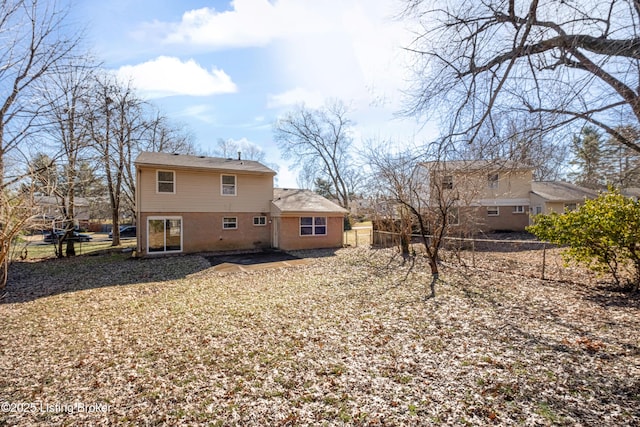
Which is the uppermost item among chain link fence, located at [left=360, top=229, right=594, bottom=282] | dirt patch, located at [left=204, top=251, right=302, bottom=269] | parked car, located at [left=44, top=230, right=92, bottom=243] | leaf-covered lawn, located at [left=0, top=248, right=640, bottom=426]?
parked car, located at [left=44, top=230, right=92, bottom=243]

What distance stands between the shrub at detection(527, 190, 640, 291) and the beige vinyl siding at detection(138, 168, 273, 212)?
13739 millimetres

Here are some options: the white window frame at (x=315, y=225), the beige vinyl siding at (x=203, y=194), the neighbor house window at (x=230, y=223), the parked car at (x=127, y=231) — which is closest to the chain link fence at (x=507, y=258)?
the white window frame at (x=315, y=225)

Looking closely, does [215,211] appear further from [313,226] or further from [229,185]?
[313,226]

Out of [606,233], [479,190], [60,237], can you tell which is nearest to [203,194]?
[60,237]

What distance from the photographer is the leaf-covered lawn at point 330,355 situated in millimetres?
3264

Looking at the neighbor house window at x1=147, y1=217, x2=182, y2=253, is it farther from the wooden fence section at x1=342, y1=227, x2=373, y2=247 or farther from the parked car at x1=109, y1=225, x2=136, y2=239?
the parked car at x1=109, y1=225, x2=136, y2=239

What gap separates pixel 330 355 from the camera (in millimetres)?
4559

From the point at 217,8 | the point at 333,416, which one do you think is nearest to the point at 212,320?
the point at 333,416

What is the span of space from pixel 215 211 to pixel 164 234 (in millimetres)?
2734

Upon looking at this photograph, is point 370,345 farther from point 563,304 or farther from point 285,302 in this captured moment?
point 563,304

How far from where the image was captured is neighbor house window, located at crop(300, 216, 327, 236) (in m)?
17.1

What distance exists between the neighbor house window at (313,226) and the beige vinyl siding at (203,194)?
2.45 meters

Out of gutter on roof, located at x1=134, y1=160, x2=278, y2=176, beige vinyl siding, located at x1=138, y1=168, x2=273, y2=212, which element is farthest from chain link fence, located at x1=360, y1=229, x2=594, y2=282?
gutter on roof, located at x1=134, y1=160, x2=278, y2=176

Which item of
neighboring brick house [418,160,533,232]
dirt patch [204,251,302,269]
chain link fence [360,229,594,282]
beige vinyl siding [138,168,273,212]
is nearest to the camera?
neighboring brick house [418,160,533,232]
